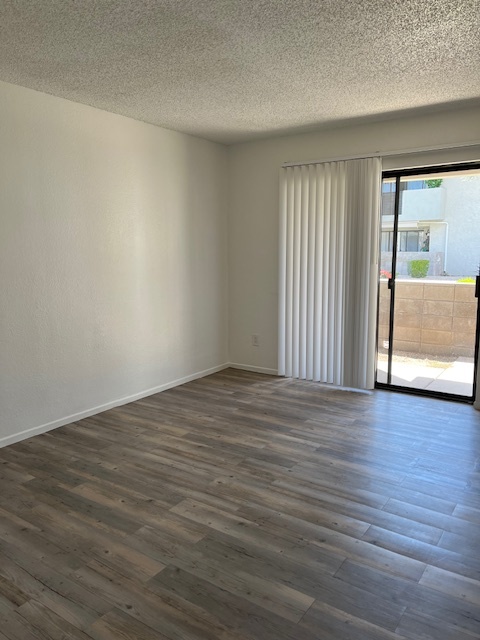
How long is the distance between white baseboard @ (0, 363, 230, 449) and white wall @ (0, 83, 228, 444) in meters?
0.02

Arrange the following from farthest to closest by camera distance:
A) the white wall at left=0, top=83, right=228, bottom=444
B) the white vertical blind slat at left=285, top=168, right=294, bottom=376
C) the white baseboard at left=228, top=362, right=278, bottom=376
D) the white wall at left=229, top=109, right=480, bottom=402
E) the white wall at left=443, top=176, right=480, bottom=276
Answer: the white baseboard at left=228, top=362, right=278, bottom=376
the white vertical blind slat at left=285, top=168, right=294, bottom=376
the white wall at left=443, top=176, right=480, bottom=276
the white wall at left=229, top=109, right=480, bottom=402
the white wall at left=0, top=83, right=228, bottom=444

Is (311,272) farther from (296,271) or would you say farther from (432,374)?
(432,374)

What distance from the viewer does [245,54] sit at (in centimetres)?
297

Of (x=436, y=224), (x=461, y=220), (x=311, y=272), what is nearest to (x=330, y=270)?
(x=311, y=272)

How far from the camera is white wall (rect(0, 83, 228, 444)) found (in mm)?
3588

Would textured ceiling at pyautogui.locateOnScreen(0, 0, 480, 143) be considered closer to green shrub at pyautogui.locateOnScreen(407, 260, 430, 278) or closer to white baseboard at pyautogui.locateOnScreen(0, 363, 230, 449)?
green shrub at pyautogui.locateOnScreen(407, 260, 430, 278)

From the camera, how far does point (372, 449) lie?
11.4 feet

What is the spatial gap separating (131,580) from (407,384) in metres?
3.77

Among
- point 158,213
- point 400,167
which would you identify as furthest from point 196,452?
point 400,167

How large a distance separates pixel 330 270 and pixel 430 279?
1.31 m

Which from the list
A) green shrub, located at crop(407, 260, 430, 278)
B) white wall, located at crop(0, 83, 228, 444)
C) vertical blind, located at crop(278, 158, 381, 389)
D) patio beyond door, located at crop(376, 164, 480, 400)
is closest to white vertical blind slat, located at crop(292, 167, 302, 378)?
vertical blind, located at crop(278, 158, 381, 389)

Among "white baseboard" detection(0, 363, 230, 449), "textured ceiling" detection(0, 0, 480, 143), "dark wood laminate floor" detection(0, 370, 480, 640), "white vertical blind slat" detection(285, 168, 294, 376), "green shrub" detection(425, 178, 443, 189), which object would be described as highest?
"textured ceiling" detection(0, 0, 480, 143)

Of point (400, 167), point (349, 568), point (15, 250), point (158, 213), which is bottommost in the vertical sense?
point (349, 568)

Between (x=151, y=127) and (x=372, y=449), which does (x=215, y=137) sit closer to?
(x=151, y=127)
